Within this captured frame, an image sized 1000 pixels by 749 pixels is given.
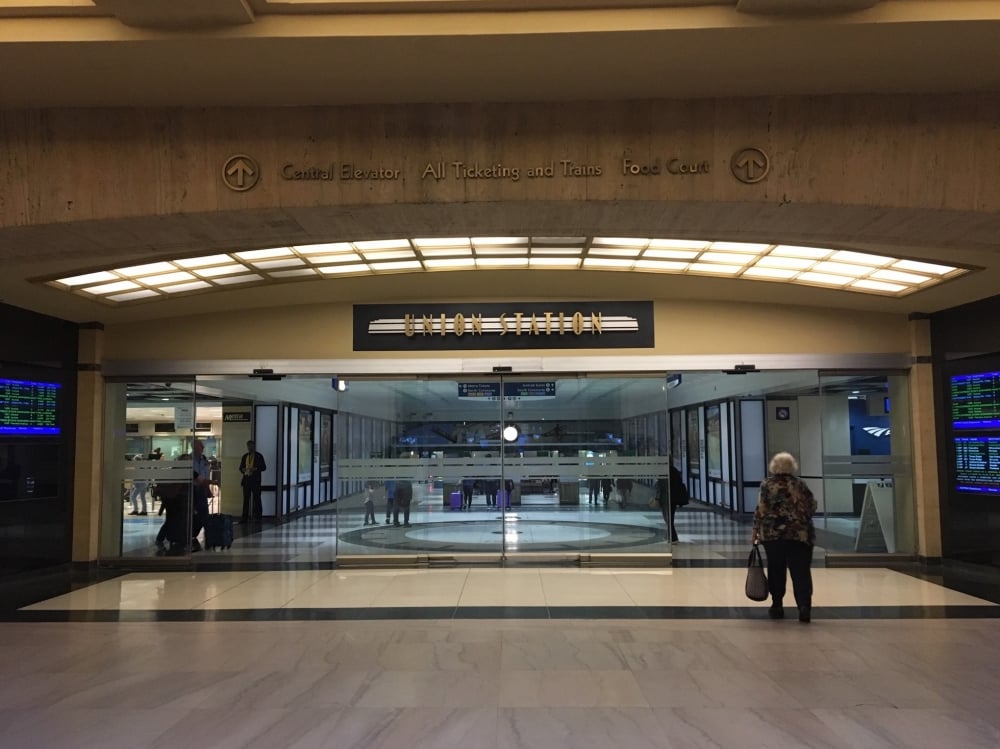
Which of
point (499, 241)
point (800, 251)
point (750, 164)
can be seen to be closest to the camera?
point (750, 164)

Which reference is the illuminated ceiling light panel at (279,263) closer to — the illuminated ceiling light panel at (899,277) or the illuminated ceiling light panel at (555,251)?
the illuminated ceiling light panel at (555,251)

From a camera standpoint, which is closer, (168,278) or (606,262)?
(168,278)

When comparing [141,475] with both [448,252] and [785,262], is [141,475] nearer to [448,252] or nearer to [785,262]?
[448,252]

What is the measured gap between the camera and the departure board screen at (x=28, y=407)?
30.5ft

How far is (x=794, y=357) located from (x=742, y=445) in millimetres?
7347

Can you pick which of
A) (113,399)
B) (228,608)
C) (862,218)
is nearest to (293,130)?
(862,218)

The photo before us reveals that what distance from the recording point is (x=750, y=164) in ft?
17.8

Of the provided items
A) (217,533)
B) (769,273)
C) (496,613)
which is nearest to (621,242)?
(769,273)

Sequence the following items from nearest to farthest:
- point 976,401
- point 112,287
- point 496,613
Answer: point 496,613, point 112,287, point 976,401

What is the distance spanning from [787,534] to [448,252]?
4.70 meters

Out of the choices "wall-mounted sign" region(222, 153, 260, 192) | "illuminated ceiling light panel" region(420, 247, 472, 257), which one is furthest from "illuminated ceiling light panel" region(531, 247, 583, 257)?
"wall-mounted sign" region(222, 153, 260, 192)

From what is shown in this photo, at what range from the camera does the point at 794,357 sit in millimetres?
10391

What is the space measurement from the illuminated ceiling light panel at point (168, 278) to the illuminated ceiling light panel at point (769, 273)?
6742 millimetres

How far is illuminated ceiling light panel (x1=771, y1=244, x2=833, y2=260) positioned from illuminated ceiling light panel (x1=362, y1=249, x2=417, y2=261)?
4.06 metres
